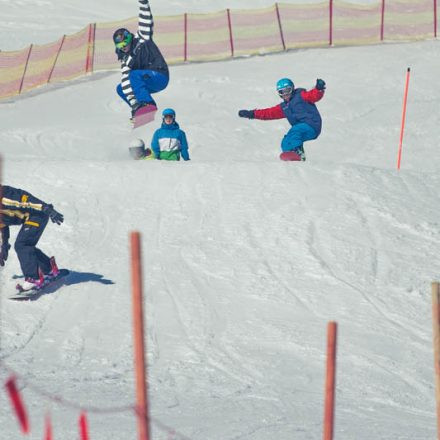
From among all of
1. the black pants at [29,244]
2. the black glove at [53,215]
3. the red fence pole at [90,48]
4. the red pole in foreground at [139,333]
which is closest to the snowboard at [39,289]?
the black pants at [29,244]

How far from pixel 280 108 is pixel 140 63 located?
2744mm

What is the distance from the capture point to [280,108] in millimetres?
16875

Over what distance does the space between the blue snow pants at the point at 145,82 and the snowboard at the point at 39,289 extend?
6482mm

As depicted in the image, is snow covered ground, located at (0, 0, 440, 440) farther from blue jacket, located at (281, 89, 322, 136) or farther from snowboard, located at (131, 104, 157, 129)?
blue jacket, located at (281, 89, 322, 136)

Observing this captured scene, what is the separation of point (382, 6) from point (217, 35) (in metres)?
4.07

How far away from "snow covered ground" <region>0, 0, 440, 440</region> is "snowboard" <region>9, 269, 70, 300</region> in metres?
0.10

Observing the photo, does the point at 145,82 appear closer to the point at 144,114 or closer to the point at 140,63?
the point at 140,63

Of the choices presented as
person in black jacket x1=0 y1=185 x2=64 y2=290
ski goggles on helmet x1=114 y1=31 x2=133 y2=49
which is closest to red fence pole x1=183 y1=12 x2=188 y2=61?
ski goggles on helmet x1=114 y1=31 x2=133 y2=49

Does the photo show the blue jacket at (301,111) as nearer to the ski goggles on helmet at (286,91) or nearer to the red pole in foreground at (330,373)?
the ski goggles on helmet at (286,91)

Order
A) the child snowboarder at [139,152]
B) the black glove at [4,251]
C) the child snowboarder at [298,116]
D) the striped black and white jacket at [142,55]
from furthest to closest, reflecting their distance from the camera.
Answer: the striped black and white jacket at [142,55] < the child snowboarder at [139,152] < the child snowboarder at [298,116] < the black glove at [4,251]

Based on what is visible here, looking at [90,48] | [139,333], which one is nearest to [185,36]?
[90,48]

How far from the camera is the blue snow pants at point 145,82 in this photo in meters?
18.5

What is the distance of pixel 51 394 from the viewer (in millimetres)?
9539

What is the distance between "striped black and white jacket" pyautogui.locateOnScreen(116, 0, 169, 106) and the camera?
18453 millimetres
